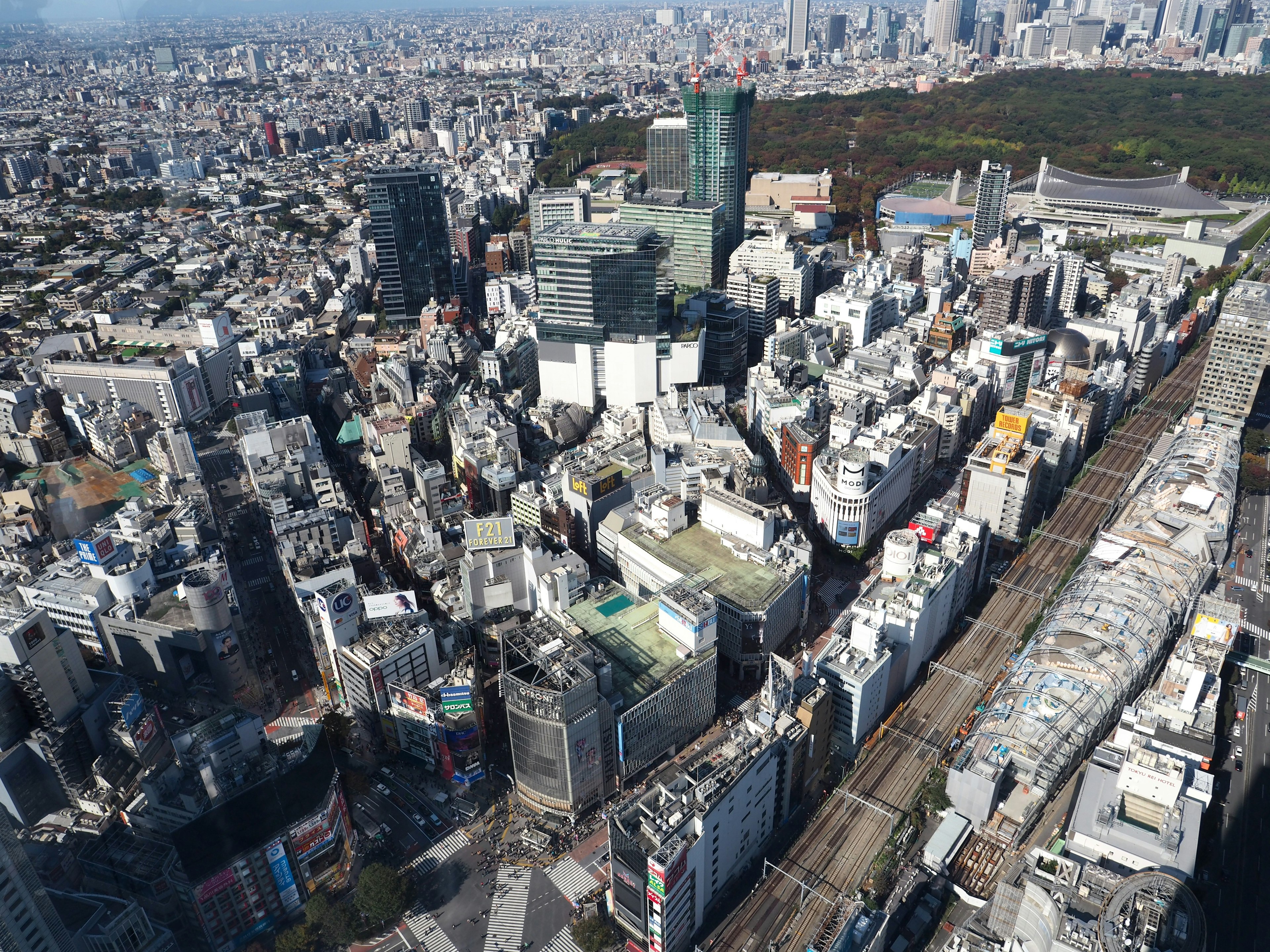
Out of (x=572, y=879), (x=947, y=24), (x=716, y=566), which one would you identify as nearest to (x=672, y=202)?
(x=716, y=566)

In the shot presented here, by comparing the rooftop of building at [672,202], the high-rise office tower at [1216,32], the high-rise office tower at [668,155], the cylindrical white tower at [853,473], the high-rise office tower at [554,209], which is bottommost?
the cylindrical white tower at [853,473]

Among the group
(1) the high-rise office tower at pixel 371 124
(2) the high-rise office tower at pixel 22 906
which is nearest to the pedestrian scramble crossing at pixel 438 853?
(2) the high-rise office tower at pixel 22 906

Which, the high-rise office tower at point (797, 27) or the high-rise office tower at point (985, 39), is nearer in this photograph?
the high-rise office tower at point (985, 39)

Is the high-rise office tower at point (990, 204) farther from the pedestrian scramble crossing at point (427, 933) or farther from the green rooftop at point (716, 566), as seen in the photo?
the pedestrian scramble crossing at point (427, 933)

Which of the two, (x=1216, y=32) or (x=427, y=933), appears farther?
(x=1216, y=32)

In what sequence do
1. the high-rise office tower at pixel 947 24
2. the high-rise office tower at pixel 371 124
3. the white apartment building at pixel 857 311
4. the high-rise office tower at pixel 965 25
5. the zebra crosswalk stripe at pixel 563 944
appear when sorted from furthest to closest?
the high-rise office tower at pixel 965 25, the high-rise office tower at pixel 947 24, the high-rise office tower at pixel 371 124, the white apartment building at pixel 857 311, the zebra crosswalk stripe at pixel 563 944

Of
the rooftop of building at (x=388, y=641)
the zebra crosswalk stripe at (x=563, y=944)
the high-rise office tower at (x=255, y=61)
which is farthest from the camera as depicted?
the high-rise office tower at (x=255, y=61)

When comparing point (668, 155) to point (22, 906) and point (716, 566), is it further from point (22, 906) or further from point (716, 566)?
point (22, 906)
